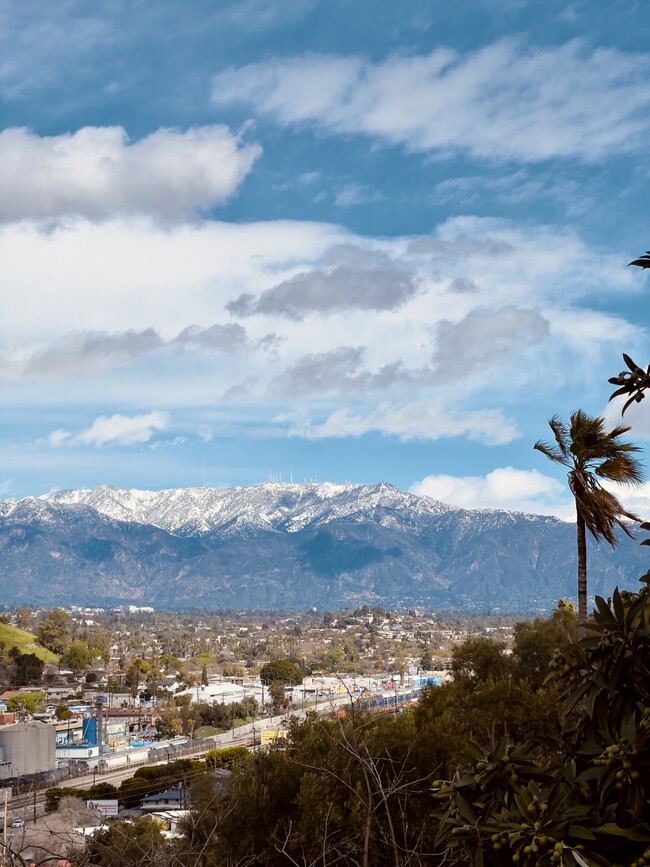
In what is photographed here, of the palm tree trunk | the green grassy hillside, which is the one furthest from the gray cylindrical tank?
the green grassy hillside

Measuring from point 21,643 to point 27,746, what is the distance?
4940cm

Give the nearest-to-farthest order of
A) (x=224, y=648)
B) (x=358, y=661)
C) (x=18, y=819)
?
(x=18, y=819) < (x=358, y=661) < (x=224, y=648)

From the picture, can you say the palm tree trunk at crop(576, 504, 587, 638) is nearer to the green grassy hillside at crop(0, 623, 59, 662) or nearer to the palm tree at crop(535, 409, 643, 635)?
the palm tree at crop(535, 409, 643, 635)

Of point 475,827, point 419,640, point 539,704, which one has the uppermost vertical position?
point 475,827

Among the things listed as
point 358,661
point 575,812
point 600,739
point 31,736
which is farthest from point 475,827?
point 358,661

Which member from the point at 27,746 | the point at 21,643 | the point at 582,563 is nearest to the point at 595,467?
the point at 582,563

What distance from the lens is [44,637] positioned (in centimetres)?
9394

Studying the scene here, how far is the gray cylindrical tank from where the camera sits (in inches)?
1625

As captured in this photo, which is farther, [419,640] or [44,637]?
[419,640]

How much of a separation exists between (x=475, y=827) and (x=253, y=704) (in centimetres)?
6615

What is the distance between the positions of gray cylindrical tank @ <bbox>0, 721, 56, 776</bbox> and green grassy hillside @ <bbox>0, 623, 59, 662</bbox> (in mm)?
44740

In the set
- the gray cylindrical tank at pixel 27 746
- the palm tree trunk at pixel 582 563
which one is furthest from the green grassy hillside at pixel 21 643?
the palm tree trunk at pixel 582 563

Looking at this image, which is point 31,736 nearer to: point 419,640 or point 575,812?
point 575,812

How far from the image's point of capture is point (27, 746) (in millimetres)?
41594
